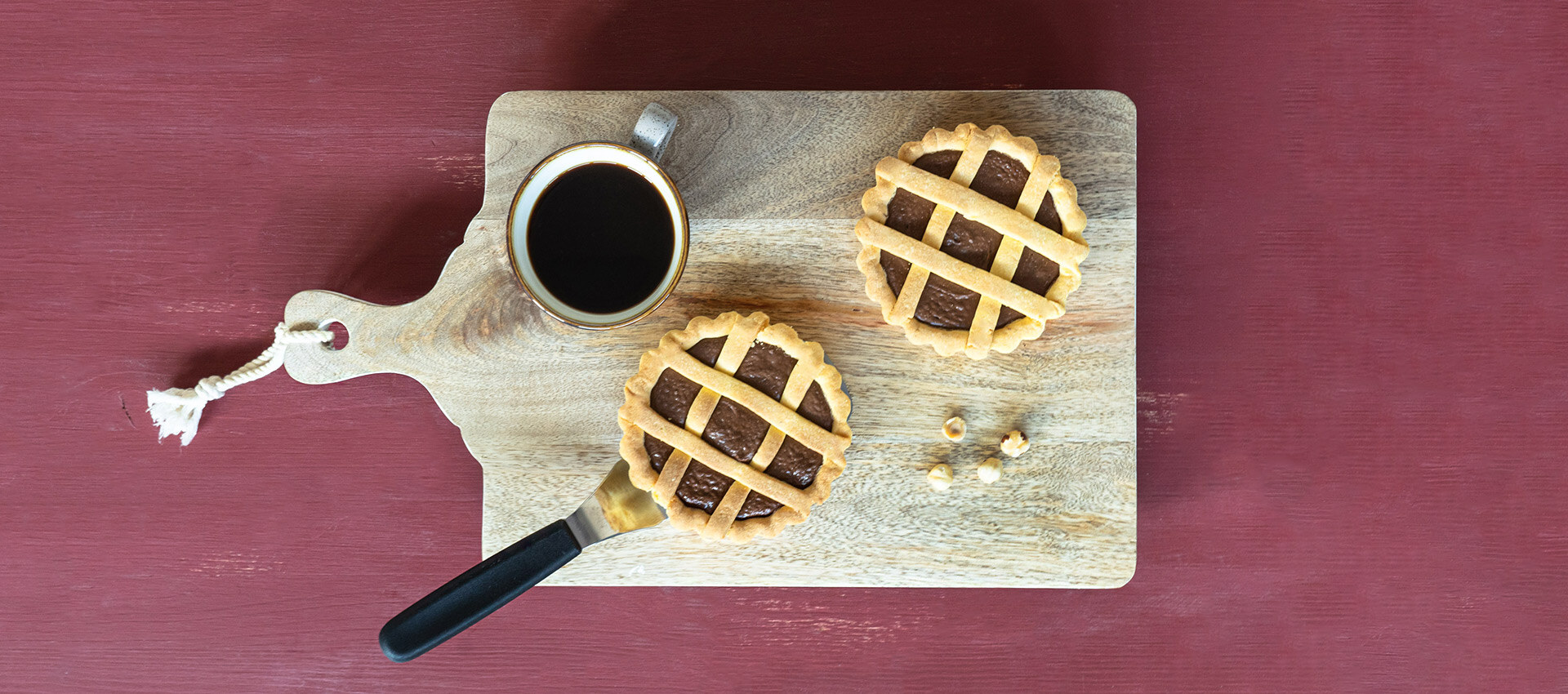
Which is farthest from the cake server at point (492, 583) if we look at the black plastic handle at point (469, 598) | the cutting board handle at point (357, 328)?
the cutting board handle at point (357, 328)

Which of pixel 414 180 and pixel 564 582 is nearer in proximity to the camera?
pixel 564 582

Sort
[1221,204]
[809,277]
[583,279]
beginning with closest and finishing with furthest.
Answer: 1. [583,279]
2. [809,277]
3. [1221,204]

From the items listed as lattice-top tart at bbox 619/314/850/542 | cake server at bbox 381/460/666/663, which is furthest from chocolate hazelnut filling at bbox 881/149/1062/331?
cake server at bbox 381/460/666/663

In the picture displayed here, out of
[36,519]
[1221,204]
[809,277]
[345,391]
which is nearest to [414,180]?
[345,391]

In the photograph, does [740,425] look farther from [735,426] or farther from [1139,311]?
[1139,311]

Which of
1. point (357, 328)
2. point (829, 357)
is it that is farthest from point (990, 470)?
point (357, 328)

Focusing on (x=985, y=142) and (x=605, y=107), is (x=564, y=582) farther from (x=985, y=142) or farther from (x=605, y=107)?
(x=985, y=142)

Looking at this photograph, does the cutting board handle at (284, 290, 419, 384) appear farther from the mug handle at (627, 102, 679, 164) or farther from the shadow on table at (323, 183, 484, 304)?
the mug handle at (627, 102, 679, 164)
